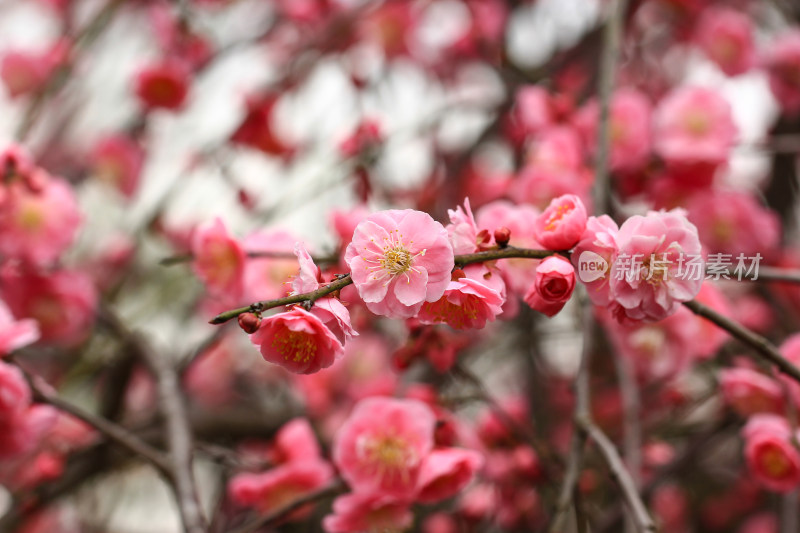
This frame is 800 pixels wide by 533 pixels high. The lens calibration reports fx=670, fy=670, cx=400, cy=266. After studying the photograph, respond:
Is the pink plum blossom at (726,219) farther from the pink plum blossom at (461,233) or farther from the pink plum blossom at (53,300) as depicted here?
the pink plum blossom at (53,300)

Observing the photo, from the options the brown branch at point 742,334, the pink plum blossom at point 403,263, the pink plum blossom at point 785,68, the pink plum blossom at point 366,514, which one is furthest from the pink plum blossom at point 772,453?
the pink plum blossom at point 785,68

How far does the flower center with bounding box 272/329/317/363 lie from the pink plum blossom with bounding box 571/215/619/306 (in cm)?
25

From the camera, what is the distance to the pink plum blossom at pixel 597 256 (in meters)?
0.59

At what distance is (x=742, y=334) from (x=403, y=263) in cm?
35

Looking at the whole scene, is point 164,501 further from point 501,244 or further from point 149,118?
point 501,244

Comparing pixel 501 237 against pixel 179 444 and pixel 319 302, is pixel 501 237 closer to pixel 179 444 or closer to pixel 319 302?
pixel 319 302

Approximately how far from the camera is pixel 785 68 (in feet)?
5.38

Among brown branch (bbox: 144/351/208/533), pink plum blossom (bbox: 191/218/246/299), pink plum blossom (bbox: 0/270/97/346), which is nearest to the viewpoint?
brown branch (bbox: 144/351/208/533)

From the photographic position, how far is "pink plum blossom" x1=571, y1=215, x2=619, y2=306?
1.94 ft

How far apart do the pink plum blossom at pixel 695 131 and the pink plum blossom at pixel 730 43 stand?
493 mm

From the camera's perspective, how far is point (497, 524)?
1.55 metres

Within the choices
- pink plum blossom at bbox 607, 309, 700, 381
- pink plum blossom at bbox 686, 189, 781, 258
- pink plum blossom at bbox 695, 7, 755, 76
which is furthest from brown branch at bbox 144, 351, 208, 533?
pink plum blossom at bbox 695, 7, 755, 76

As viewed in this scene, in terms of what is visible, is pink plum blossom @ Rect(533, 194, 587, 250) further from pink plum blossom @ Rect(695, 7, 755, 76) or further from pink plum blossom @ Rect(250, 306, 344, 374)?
pink plum blossom @ Rect(695, 7, 755, 76)

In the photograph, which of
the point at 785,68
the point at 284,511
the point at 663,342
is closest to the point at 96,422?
the point at 284,511
